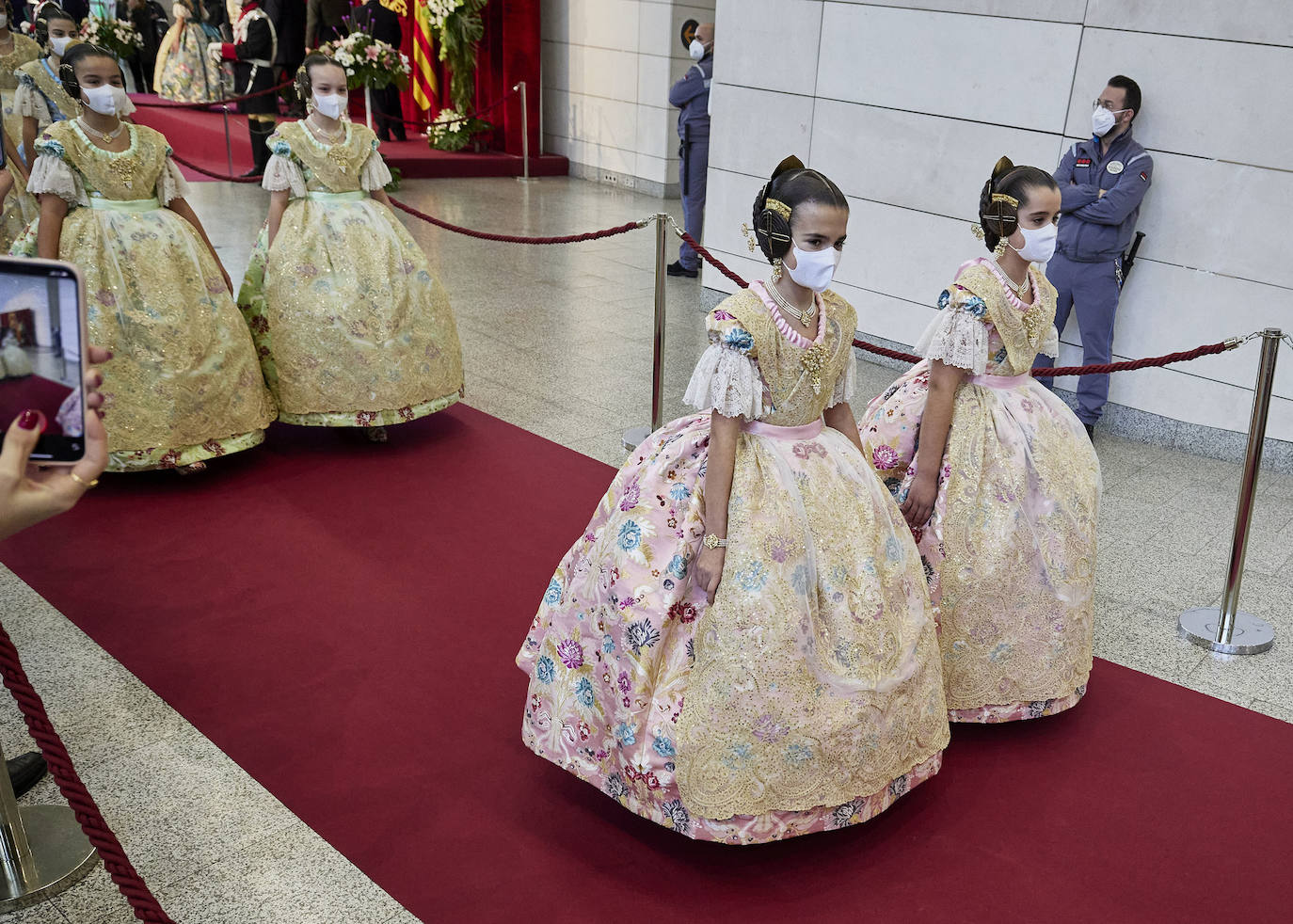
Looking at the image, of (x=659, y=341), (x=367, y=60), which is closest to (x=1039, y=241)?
(x=659, y=341)

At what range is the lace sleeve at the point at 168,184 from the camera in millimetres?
4660

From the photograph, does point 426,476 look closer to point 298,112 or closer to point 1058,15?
point 1058,15

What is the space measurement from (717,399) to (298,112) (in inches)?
513

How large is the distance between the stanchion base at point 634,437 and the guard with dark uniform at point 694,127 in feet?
11.7

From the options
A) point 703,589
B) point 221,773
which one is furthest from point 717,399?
point 221,773

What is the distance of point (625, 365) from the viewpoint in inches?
Answer: 260

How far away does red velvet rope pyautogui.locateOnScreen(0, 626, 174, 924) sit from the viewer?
6.66 ft

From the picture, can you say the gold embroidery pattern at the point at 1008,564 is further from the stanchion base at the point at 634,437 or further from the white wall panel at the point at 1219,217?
the white wall panel at the point at 1219,217

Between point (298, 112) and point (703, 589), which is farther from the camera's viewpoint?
point (298, 112)

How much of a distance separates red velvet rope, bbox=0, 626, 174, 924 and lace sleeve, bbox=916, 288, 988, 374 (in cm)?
231

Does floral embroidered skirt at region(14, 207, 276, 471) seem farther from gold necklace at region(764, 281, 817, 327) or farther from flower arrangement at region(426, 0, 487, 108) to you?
flower arrangement at region(426, 0, 487, 108)

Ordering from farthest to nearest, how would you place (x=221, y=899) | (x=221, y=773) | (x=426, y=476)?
(x=426, y=476) < (x=221, y=773) < (x=221, y=899)

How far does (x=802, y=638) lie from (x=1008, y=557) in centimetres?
85

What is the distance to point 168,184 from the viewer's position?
184 inches
